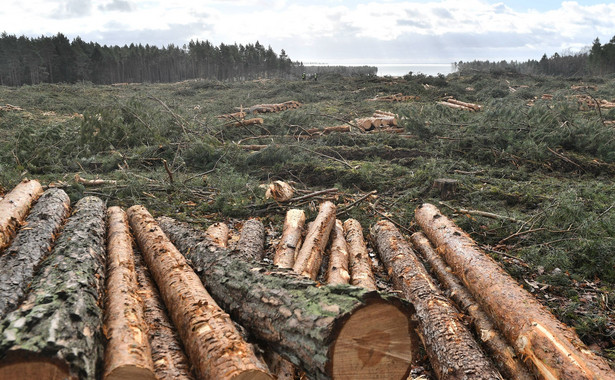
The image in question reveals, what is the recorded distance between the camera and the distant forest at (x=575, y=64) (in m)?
47.9

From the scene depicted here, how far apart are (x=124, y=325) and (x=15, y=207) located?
3402mm

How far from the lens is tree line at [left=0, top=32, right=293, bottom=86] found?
50312 mm

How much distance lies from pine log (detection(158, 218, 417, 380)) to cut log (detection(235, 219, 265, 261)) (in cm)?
218

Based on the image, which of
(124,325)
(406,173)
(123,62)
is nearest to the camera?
(124,325)

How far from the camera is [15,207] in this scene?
5.07 meters

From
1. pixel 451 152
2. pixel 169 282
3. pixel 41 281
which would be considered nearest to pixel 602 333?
pixel 169 282

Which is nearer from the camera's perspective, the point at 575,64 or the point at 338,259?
the point at 338,259

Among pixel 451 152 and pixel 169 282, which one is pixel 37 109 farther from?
pixel 169 282

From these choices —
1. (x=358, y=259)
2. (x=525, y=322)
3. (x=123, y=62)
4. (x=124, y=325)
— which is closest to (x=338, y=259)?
(x=358, y=259)

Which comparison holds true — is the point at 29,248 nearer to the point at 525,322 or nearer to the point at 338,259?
the point at 338,259

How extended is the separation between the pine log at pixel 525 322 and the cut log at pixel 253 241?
2347mm

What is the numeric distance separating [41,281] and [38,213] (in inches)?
94.2

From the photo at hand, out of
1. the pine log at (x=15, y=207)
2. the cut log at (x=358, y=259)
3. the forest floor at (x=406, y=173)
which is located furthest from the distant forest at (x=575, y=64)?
the pine log at (x=15, y=207)

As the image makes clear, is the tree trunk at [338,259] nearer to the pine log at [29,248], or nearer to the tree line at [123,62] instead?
the pine log at [29,248]
